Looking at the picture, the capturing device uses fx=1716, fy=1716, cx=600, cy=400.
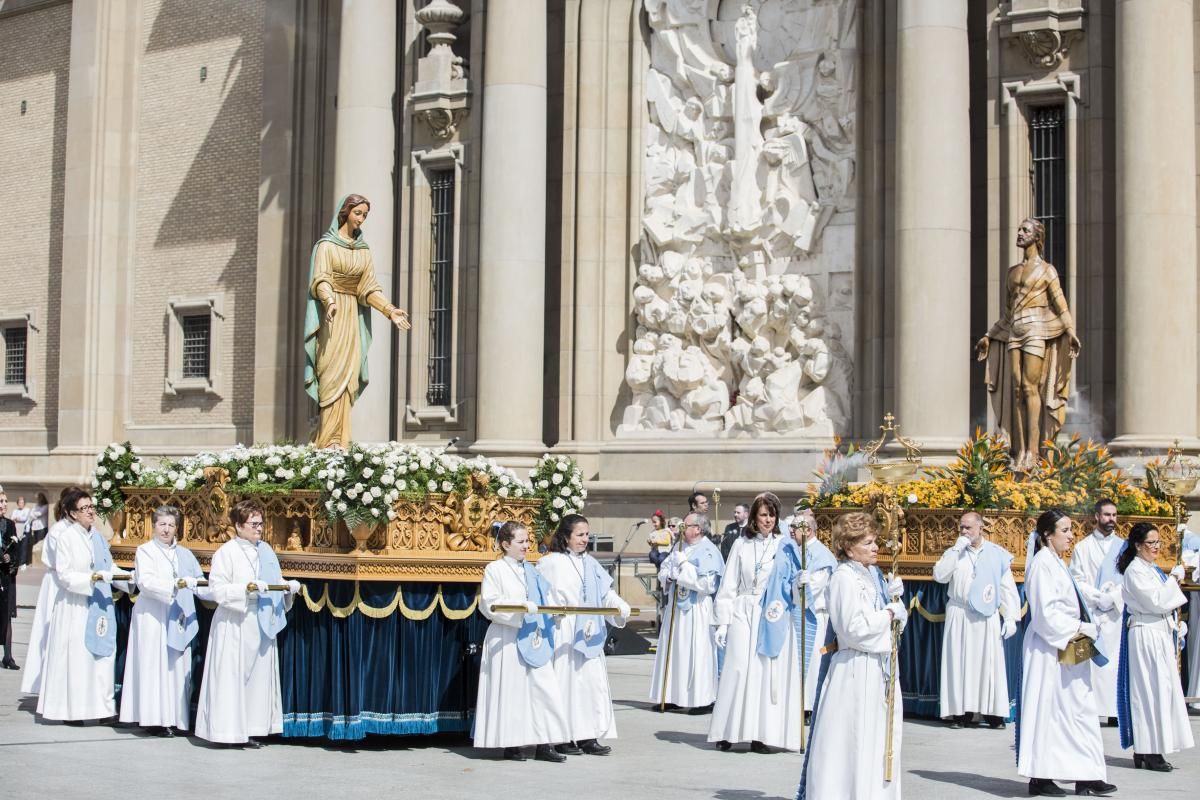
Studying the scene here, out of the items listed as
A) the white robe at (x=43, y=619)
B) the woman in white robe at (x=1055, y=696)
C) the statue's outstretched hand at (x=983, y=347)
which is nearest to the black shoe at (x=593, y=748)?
the woman in white robe at (x=1055, y=696)

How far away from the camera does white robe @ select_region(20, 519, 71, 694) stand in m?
14.2

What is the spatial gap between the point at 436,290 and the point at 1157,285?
11.3 meters

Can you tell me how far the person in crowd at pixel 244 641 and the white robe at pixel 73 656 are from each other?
154 cm

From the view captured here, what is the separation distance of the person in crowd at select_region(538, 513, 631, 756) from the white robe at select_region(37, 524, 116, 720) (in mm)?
4000

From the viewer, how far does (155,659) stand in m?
13.5

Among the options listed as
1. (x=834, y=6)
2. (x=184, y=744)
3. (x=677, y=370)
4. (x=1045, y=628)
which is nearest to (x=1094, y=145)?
(x=834, y=6)

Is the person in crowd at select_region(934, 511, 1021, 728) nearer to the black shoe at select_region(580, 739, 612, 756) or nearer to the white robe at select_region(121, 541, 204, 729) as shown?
the black shoe at select_region(580, 739, 612, 756)

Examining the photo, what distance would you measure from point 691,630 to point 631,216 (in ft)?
34.3

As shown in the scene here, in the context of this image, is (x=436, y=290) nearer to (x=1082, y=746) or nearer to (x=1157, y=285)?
(x=1157, y=285)

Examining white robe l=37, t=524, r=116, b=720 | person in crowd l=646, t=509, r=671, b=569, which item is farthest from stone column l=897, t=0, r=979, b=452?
white robe l=37, t=524, r=116, b=720

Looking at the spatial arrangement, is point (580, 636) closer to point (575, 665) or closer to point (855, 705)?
point (575, 665)

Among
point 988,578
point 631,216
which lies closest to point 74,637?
point 988,578

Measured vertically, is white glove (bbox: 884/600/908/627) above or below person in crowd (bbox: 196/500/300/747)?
above

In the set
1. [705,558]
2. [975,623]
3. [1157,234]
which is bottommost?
[975,623]
